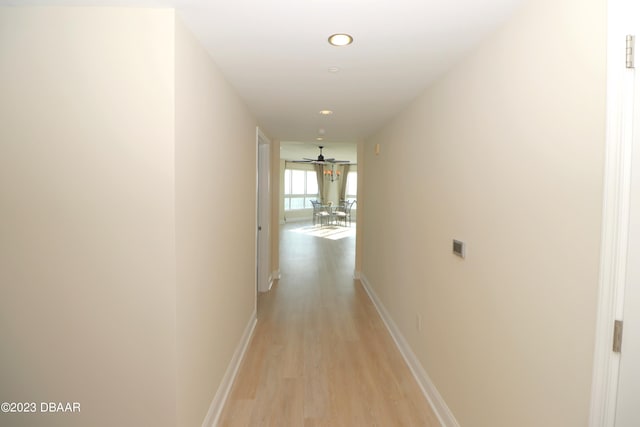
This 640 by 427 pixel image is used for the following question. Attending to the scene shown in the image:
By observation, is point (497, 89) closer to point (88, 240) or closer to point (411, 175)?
point (411, 175)

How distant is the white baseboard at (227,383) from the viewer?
201cm

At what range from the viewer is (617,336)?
0.97m

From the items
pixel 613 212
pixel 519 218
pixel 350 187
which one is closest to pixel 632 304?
pixel 613 212

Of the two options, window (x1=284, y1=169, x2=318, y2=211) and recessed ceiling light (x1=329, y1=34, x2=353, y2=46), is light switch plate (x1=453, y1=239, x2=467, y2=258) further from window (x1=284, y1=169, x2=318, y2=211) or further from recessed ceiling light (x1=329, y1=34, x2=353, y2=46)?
window (x1=284, y1=169, x2=318, y2=211)

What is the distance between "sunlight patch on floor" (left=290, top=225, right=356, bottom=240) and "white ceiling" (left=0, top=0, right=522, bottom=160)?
7.31m

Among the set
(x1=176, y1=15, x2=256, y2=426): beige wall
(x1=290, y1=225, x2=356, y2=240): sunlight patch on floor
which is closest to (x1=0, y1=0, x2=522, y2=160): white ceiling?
(x1=176, y1=15, x2=256, y2=426): beige wall

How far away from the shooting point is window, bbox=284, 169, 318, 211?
13031 millimetres

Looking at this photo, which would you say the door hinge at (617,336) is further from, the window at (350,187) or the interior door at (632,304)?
the window at (350,187)

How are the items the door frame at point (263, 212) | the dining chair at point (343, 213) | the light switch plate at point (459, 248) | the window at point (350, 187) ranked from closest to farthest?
the light switch plate at point (459, 248) → the door frame at point (263, 212) → the dining chair at point (343, 213) → the window at point (350, 187)

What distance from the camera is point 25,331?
1.51m

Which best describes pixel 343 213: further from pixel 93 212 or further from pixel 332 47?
pixel 93 212

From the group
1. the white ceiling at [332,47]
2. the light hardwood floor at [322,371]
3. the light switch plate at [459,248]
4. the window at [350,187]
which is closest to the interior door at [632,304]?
the white ceiling at [332,47]

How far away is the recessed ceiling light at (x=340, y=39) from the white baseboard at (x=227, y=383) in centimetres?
217

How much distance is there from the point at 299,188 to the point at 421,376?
11.4 metres
